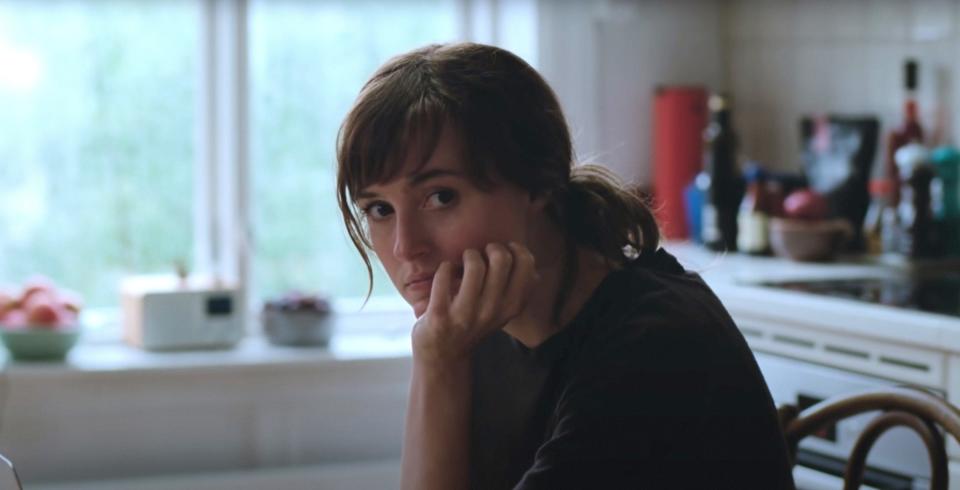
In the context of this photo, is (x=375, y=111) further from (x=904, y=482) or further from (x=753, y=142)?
(x=753, y=142)

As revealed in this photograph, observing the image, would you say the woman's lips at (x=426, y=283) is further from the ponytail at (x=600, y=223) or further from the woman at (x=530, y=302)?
the ponytail at (x=600, y=223)

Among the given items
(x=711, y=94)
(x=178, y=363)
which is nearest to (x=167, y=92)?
(x=178, y=363)

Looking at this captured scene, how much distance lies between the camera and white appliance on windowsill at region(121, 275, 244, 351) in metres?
2.65

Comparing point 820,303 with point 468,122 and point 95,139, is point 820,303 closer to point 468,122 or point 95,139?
point 468,122

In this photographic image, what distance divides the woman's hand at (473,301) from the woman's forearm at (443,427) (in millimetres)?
19

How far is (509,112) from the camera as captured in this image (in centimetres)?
117

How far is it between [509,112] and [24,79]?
1.87m

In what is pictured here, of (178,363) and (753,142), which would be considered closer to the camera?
(178,363)

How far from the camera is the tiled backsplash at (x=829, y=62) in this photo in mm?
2607

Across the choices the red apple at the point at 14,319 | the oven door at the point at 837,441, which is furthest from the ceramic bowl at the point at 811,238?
the red apple at the point at 14,319

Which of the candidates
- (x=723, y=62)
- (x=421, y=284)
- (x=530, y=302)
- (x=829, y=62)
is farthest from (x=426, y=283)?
(x=723, y=62)

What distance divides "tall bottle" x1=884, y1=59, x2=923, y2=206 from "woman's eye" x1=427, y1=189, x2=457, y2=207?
1.63m

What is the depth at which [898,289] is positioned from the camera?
7.27 ft

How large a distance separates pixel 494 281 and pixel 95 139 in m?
1.86
